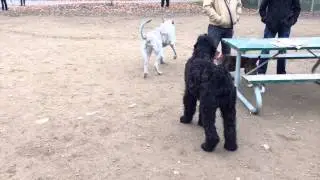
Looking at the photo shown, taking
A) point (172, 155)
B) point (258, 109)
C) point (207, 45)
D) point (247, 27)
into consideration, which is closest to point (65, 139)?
point (172, 155)

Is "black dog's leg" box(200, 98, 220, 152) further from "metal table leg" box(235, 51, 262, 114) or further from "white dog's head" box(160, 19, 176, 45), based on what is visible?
"white dog's head" box(160, 19, 176, 45)

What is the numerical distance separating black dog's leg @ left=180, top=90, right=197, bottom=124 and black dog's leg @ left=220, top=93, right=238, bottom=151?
619 mm

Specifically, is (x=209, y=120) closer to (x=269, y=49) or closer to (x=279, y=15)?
(x=269, y=49)

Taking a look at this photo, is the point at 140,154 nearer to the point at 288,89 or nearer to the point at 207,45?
the point at 207,45

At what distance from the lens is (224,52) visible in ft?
23.0

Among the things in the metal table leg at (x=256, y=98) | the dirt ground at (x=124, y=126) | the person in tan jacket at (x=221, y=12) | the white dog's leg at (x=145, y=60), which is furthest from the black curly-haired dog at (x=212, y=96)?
the white dog's leg at (x=145, y=60)

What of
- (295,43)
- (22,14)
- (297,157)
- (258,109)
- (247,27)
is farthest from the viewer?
(22,14)

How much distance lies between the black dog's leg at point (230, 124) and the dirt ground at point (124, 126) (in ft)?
0.41

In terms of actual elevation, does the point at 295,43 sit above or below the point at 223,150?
above

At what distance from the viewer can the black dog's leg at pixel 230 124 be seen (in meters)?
4.31

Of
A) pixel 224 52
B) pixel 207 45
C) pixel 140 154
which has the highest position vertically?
pixel 207 45

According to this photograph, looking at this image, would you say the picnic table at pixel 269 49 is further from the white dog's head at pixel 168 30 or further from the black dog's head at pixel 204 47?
the white dog's head at pixel 168 30

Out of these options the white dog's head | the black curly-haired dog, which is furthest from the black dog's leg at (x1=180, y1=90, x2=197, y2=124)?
the white dog's head

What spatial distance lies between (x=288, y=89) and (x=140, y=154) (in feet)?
10.0
